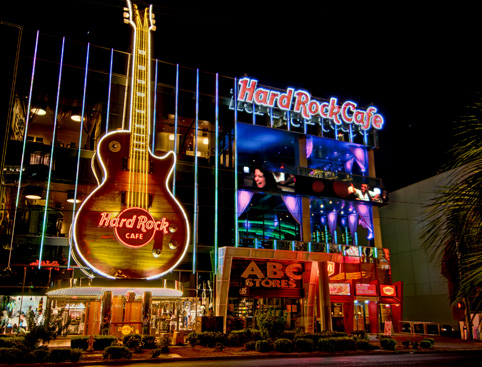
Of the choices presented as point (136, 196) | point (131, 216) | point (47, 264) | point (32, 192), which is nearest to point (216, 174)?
point (136, 196)

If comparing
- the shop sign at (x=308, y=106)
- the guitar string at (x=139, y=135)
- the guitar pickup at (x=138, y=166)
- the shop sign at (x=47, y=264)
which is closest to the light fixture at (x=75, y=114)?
the guitar string at (x=139, y=135)

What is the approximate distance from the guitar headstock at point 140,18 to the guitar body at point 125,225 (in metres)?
9.68

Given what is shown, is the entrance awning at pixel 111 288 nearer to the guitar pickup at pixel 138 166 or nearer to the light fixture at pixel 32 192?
the light fixture at pixel 32 192

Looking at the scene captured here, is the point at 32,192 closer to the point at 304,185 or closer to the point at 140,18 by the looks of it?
the point at 140,18

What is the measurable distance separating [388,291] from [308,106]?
59.7 ft

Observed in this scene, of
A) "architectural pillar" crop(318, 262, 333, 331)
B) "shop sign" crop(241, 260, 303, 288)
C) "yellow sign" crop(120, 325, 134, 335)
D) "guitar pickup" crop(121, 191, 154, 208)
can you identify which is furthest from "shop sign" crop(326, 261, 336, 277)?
"yellow sign" crop(120, 325, 134, 335)

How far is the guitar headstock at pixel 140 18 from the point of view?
31.8 metres

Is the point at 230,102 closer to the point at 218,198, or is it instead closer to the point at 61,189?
the point at 218,198

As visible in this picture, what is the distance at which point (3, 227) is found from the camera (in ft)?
94.3

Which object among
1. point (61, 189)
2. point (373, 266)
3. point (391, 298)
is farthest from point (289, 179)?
point (61, 189)

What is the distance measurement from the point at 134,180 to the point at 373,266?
2321 cm

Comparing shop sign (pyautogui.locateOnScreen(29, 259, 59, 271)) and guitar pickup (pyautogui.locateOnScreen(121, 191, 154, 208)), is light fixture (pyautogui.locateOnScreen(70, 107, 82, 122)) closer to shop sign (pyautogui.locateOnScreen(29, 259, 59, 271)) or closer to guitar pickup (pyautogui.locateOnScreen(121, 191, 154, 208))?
guitar pickup (pyautogui.locateOnScreen(121, 191, 154, 208))

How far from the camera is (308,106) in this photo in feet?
128

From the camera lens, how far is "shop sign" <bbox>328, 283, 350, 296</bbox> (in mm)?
35688
